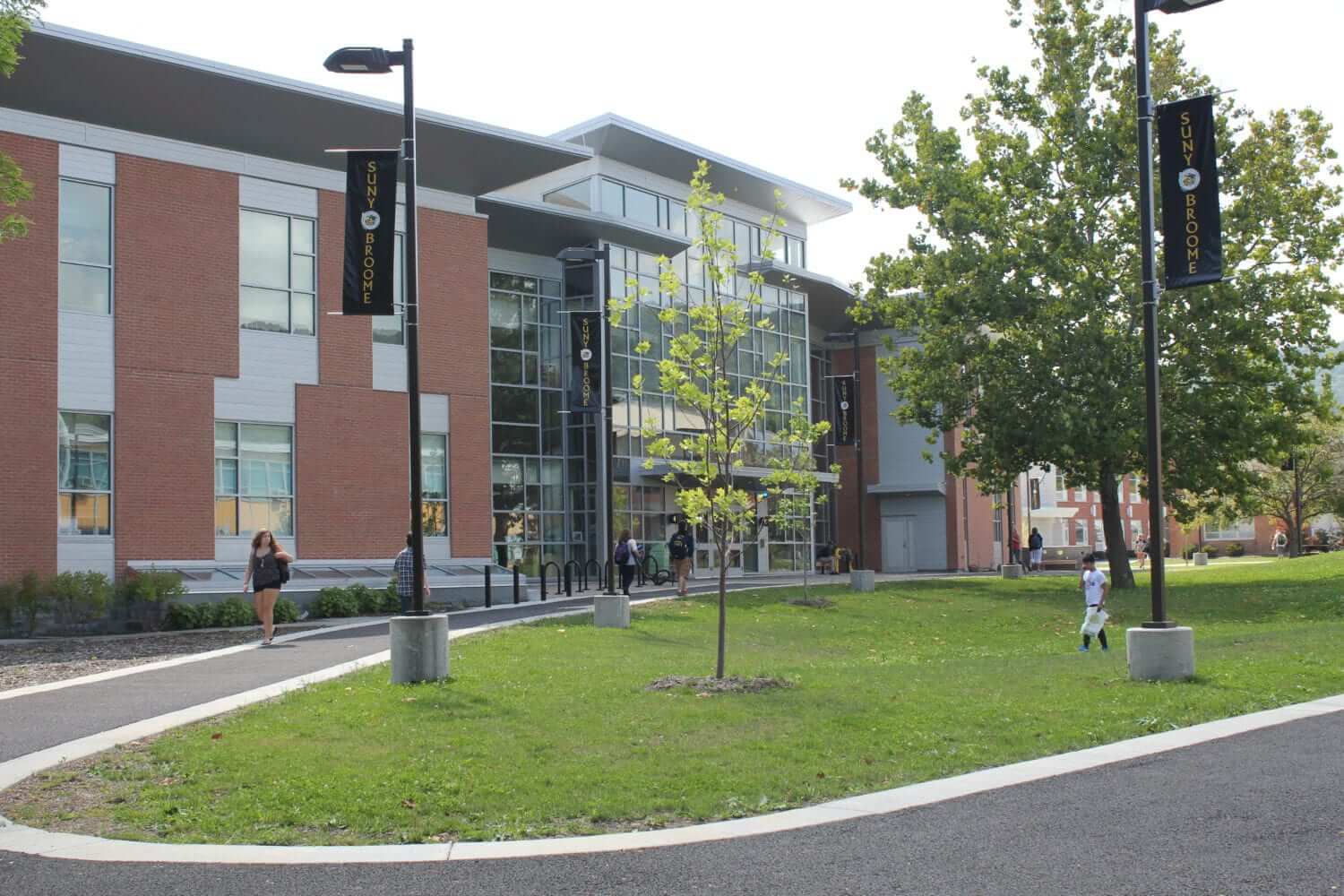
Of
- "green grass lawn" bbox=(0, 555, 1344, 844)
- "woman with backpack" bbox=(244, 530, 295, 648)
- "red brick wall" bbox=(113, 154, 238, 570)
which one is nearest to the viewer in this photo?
"green grass lawn" bbox=(0, 555, 1344, 844)

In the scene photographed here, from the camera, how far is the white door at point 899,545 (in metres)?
55.2

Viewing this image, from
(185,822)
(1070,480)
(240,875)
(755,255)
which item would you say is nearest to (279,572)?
(185,822)

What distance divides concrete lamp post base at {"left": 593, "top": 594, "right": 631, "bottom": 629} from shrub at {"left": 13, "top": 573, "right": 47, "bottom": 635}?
32.8 feet

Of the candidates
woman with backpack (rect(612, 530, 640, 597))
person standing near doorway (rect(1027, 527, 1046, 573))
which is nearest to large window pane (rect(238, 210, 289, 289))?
woman with backpack (rect(612, 530, 640, 597))

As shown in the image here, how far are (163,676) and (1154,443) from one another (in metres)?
11.3

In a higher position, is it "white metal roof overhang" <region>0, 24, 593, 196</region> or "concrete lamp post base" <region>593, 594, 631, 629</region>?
"white metal roof overhang" <region>0, 24, 593, 196</region>

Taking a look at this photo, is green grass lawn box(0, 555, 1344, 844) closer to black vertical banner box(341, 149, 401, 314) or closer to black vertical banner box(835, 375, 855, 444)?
black vertical banner box(341, 149, 401, 314)

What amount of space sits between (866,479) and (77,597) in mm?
37466

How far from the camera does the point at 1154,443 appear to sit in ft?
43.2

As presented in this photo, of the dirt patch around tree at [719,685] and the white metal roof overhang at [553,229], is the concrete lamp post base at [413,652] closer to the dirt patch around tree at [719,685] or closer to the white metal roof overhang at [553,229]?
the dirt patch around tree at [719,685]

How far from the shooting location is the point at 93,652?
1931 cm

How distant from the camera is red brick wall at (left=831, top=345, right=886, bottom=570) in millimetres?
55750

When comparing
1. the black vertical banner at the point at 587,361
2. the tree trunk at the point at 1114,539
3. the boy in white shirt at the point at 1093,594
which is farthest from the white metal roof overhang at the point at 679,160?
the boy in white shirt at the point at 1093,594

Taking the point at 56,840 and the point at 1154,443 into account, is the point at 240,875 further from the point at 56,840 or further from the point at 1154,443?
the point at 1154,443
